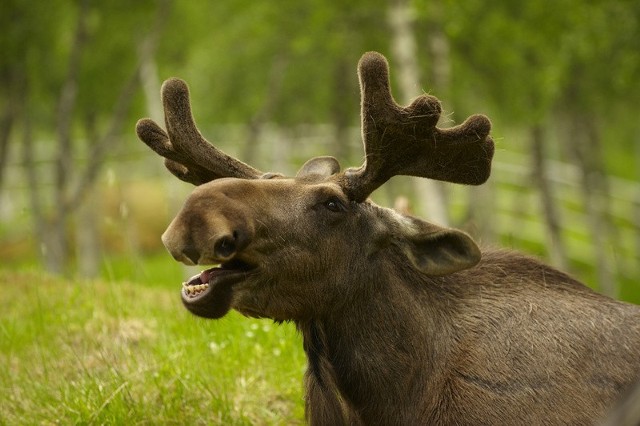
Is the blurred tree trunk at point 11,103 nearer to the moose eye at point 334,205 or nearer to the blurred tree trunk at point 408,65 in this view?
the blurred tree trunk at point 408,65

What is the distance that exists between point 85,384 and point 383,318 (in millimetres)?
2074

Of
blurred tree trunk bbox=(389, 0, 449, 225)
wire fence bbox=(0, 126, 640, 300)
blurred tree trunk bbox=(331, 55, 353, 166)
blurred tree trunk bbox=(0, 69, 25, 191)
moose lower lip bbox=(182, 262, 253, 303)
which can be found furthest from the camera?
wire fence bbox=(0, 126, 640, 300)

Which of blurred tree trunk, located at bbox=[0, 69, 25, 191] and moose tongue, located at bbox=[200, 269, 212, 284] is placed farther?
blurred tree trunk, located at bbox=[0, 69, 25, 191]

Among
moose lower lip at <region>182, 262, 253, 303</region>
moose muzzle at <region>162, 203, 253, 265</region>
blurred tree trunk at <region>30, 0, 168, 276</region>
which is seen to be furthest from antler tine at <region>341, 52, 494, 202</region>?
blurred tree trunk at <region>30, 0, 168, 276</region>

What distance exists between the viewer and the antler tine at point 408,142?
5469mm

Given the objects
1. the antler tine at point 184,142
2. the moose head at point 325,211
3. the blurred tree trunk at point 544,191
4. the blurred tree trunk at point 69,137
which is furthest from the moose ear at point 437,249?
the blurred tree trunk at point 544,191

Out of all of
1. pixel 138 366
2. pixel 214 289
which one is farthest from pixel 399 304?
pixel 138 366

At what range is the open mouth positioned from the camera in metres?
5.02

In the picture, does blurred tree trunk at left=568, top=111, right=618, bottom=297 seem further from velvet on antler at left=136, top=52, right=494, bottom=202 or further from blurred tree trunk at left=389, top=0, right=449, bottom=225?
velvet on antler at left=136, top=52, right=494, bottom=202

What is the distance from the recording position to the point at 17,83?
944 inches

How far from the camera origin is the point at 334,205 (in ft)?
18.3

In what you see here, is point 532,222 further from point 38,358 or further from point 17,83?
point 38,358

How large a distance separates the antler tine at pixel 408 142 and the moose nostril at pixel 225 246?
1028mm

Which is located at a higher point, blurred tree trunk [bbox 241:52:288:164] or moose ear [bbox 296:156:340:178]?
moose ear [bbox 296:156:340:178]
